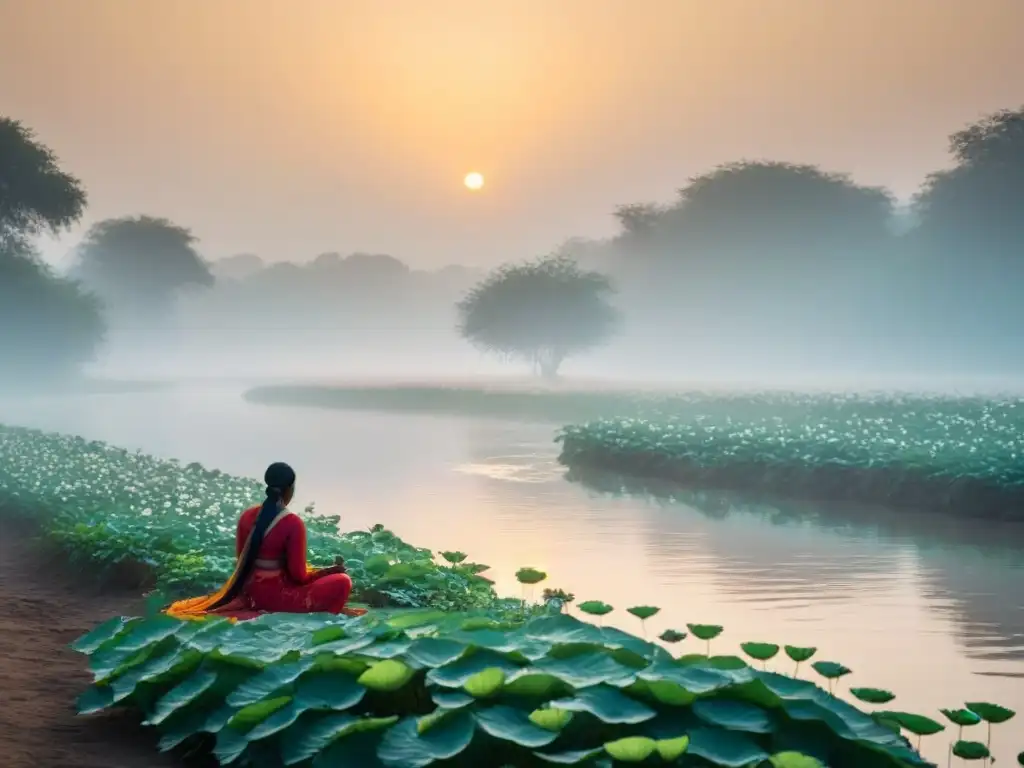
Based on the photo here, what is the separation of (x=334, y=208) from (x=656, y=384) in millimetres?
8727

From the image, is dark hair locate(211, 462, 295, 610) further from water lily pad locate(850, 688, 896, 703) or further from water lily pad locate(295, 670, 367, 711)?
water lily pad locate(850, 688, 896, 703)

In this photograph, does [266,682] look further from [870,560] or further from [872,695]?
[870,560]

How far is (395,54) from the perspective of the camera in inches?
504

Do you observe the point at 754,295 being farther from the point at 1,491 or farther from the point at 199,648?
the point at 199,648

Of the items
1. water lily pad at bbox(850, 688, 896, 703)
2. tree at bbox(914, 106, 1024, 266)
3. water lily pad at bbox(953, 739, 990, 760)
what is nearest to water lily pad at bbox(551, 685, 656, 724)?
water lily pad at bbox(850, 688, 896, 703)

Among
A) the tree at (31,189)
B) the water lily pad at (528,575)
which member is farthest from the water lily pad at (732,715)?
the tree at (31,189)

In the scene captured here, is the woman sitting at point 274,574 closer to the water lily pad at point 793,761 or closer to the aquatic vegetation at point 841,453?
the water lily pad at point 793,761

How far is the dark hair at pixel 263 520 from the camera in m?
4.06

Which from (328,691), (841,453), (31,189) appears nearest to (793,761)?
(328,691)

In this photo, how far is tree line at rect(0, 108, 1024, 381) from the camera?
1875 cm

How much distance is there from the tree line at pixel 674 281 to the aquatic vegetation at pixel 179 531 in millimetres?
8847

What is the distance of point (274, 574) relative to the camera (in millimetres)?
4109

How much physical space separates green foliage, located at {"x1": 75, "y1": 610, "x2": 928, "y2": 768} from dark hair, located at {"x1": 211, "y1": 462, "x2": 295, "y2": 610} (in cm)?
58

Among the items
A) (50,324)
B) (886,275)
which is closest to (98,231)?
(50,324)
